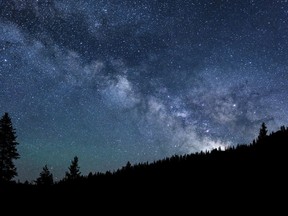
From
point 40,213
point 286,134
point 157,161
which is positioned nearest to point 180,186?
point 157,161

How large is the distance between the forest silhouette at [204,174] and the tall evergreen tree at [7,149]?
1877 centimetres

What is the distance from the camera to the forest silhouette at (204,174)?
10750 millimetres

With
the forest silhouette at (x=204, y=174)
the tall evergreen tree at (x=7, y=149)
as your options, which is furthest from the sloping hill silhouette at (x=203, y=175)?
the tall evergreen tree at (x=7, y=149)

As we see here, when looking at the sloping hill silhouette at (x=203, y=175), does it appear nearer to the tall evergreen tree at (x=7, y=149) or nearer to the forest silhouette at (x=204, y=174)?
the forest silhouette at (x=204, y=174)

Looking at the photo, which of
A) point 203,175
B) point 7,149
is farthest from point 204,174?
point 7,149

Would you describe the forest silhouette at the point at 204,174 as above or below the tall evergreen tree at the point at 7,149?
below

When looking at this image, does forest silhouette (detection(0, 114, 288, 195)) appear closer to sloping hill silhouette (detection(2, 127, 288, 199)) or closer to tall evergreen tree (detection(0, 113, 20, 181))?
sloping hill silhouette (detection(2, 127, 288, 199))

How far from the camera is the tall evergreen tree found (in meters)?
35.5

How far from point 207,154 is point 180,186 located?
2582 mm

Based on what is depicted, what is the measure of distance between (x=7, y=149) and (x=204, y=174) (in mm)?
30100

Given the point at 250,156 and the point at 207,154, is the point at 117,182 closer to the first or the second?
the point at 207,154

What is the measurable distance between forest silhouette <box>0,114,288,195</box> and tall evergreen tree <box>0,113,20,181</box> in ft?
61.6

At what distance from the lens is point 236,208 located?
9711mm

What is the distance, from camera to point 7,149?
36.7 metres
